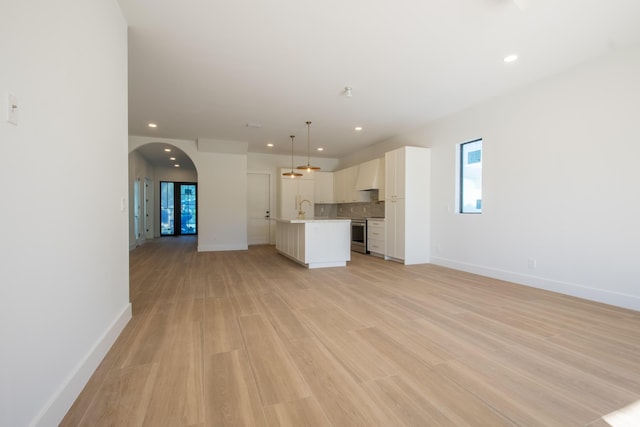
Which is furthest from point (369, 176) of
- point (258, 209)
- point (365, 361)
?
point (365, 361)

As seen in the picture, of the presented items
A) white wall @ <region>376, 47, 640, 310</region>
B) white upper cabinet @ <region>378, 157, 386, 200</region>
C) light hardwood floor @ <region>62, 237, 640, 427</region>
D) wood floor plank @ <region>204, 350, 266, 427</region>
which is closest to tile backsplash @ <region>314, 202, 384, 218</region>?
white upper cabinet @ <region>378, 157, 386, 200</region>

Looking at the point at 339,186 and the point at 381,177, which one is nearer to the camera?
the point at 381,177

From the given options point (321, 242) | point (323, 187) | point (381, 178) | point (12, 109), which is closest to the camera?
point (12, 109)

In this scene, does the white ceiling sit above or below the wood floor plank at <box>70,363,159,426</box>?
above

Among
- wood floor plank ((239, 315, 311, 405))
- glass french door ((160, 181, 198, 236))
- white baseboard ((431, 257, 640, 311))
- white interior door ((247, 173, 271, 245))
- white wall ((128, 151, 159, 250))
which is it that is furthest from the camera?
glass french door ((160, 181, 198, 236))

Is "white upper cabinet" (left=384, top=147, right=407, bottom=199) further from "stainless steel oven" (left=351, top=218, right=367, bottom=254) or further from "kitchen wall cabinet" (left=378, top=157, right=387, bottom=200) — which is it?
"stainless steel oven" (left=351, top=218, right=367, bottom=254)

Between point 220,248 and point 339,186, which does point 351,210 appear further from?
point 220,248

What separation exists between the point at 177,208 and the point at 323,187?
22.4ft

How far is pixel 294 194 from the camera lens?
8.51 metres

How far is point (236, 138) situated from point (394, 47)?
4767mm

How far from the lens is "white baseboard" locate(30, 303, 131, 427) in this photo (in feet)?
4.19

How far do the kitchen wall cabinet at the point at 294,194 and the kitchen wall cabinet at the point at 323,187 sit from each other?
15 cm

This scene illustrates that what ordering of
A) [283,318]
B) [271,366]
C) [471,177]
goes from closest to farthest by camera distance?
[271,366]
[283,318]
[471,177]

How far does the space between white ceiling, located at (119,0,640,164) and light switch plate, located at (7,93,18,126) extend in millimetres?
1852
